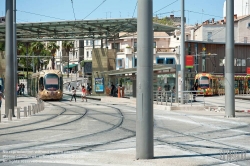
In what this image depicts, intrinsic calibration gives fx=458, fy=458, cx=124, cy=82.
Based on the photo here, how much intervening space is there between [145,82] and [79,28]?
136 ft

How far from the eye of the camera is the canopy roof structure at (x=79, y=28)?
1828 inches

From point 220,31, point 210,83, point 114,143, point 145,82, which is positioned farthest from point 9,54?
point 220,31

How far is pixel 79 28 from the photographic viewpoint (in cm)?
5066

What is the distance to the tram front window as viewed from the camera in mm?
41469

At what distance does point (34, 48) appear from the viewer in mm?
90000

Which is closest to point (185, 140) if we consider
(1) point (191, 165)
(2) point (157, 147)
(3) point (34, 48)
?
(2) point (157, 147)

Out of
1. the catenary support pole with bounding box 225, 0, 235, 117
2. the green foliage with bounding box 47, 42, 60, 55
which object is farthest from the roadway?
the green foliage with bounding box 47, 42, 60, 55

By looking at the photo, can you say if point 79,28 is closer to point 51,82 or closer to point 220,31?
point 51,82

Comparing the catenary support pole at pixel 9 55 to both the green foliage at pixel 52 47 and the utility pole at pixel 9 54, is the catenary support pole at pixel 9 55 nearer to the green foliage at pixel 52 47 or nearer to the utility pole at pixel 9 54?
the utility pole at pixel 9 54

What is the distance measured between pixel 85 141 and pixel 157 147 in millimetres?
2384

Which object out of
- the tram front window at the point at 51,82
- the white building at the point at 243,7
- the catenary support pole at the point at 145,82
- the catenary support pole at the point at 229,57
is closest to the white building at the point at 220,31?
the white building at the point at 243,7

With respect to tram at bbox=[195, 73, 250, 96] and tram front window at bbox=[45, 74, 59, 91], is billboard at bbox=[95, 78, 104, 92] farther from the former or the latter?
tram at bbox=[195, 73, 250, 96]

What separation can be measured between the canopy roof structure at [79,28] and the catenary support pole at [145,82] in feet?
118

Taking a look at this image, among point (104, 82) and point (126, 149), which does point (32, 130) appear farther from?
point (104, 82)
